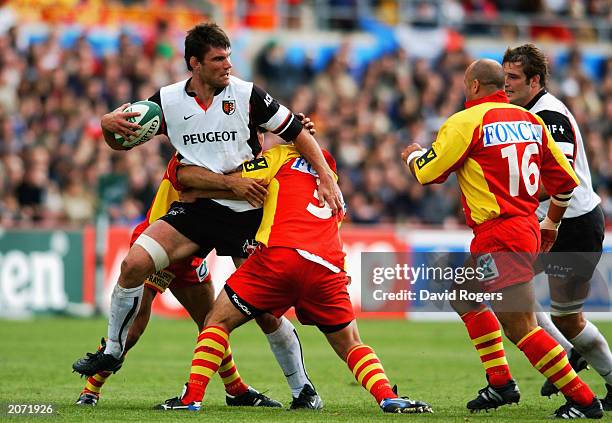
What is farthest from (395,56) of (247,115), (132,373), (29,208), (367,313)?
(247,115)

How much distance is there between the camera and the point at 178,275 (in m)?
8.64

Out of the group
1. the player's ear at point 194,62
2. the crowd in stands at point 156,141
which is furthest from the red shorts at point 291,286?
the crowd in stands at point 156,141

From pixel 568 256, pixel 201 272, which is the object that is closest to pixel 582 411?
pixel 568 256

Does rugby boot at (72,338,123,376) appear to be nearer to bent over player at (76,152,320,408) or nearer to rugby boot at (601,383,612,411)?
bent over player at (76,152,320,408)

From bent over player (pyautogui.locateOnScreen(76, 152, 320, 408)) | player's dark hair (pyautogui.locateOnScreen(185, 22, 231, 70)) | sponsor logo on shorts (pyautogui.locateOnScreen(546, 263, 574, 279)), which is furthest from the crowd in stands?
sponsor logo on shorts (pyautogui.locateOnScreen(546, 263, 574, 279))

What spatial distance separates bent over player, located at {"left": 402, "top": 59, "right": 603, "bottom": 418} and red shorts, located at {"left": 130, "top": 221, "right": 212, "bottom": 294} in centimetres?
188

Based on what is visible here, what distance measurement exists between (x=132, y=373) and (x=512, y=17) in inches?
733

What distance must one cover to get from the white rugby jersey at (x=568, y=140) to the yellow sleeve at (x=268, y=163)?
74.3 inches

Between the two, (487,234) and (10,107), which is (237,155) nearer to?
(487,234)

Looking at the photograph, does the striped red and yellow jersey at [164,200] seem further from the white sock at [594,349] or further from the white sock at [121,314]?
the white sock at [594,349]

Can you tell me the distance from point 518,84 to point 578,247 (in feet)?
4.35

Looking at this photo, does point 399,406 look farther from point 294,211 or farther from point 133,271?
point 133,271

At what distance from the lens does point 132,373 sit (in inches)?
435

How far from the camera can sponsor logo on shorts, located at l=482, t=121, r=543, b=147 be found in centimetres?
758
